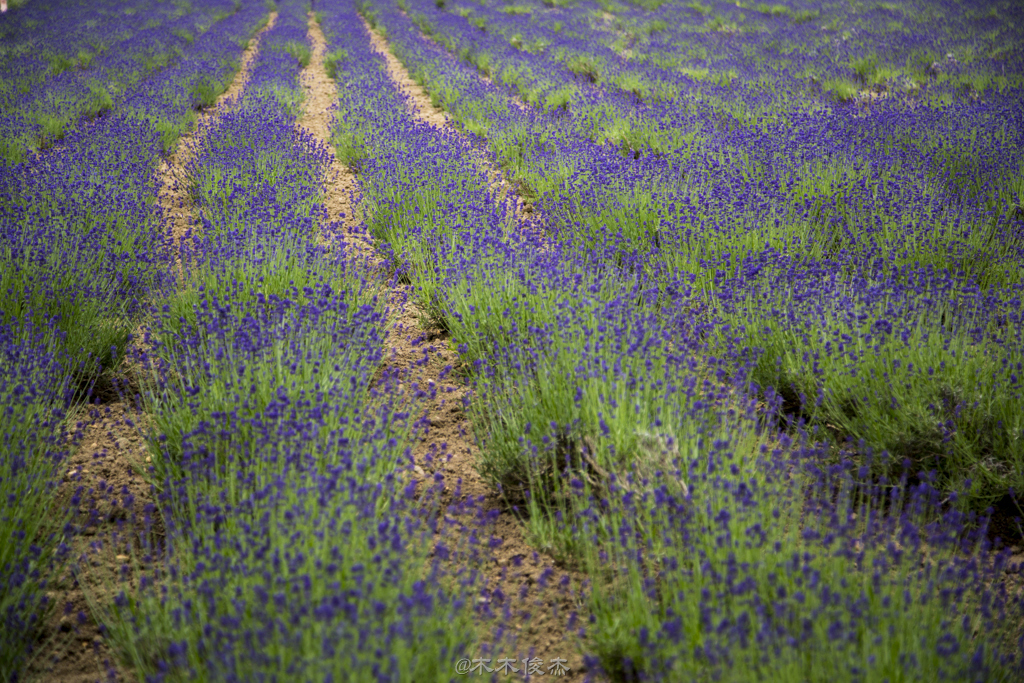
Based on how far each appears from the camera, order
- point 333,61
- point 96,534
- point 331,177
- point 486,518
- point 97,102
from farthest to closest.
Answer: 1. point 333,61
2. point 97,102
3. point 331,177
4. point 96,534
5. point 486,518

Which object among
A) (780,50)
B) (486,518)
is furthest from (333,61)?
(486,518)

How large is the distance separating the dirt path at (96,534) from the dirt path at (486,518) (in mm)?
1005

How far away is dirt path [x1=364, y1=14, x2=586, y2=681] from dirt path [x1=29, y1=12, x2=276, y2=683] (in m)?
1.01

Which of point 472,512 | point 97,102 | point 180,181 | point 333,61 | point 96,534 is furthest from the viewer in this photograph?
point 333,61

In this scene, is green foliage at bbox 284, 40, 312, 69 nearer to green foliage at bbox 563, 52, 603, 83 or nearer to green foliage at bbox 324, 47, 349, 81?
green foliage at bbox 324, 47, 349, 81

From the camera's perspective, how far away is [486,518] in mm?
1726

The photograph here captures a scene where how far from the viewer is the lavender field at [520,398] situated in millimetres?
1474

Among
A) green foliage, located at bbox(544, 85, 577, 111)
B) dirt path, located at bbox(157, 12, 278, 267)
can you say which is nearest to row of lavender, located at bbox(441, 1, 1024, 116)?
green foliage, located at bbox(544, 85, 577, 111)

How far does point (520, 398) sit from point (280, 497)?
1084mm

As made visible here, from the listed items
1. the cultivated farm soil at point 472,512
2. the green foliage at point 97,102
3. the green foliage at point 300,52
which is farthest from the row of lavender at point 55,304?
the green foliage at point 300,52

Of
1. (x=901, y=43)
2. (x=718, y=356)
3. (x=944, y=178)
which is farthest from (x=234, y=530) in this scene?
(x=901, y=43)

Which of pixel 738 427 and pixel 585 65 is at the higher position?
pixel 585 65

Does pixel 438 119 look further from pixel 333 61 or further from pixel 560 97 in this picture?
pixel 333 61

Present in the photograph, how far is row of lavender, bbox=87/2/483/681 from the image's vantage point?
135 cm
